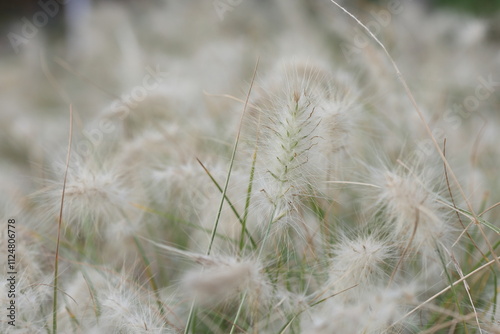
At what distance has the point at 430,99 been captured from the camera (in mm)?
1637

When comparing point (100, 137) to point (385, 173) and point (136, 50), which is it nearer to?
point (385, 173)

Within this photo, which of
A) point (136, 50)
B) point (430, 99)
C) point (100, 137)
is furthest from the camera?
point (136, 50)

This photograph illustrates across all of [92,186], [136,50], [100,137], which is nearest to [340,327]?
[92,186]

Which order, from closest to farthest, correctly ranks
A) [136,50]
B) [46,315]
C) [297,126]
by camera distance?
[297,126] < [46,315] < [136,50]

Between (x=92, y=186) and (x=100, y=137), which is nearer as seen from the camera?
(x=92, y=186)

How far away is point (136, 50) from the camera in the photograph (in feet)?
7.14

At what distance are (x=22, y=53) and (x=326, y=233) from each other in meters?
2.85

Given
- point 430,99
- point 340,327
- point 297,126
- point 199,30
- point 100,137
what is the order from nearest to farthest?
point 340,327 < point 297,126 < point 100,137 < point 430,99 < point 199,30

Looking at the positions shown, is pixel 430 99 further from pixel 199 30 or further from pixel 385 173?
pixel 199 30

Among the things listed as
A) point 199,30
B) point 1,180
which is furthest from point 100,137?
point 199,30

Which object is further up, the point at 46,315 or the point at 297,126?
the point at 297,126

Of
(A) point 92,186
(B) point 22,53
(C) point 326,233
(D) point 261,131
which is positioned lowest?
(B) point 22,53

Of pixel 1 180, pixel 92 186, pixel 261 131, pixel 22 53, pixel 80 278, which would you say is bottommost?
pixel 22 53

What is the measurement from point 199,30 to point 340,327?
7.39 ft
